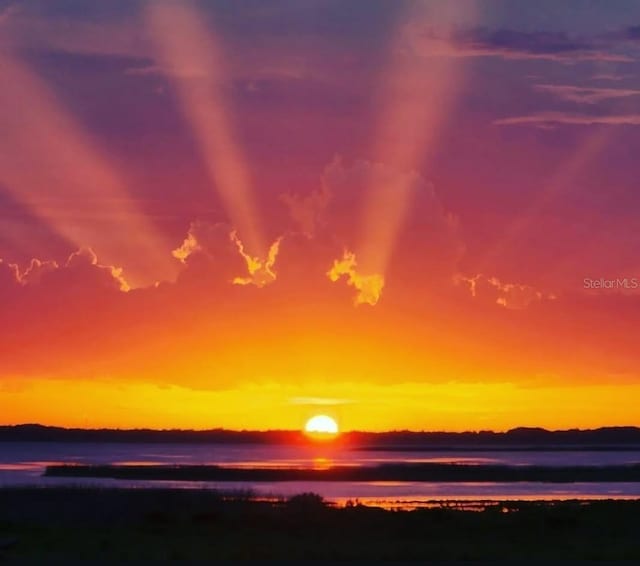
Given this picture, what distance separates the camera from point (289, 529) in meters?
44.5

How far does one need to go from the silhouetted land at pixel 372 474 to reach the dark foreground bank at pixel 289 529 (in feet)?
112

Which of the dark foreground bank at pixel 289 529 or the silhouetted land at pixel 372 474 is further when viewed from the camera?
the silhouetted land at pixel 372 474

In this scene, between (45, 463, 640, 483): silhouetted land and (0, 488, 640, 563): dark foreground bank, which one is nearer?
(0, 488, 640, 563): dark foreground bank

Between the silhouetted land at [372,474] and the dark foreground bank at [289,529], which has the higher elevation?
the silhouetted land at [372,474]

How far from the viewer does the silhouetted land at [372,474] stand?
96.0 m

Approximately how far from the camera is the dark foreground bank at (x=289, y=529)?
1356 inches

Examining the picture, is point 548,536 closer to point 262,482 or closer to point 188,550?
point 188,550

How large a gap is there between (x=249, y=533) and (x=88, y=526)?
7143 mm

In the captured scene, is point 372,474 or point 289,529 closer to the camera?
point 289,529

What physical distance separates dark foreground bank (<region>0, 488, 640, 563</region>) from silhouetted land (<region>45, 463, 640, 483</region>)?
3424 cm

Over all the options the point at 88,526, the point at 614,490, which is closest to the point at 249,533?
the point at 88,526

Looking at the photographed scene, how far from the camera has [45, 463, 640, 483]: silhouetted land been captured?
9600 cm

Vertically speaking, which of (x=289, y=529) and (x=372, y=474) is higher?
(x=372, y=474)

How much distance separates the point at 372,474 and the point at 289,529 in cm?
5936
